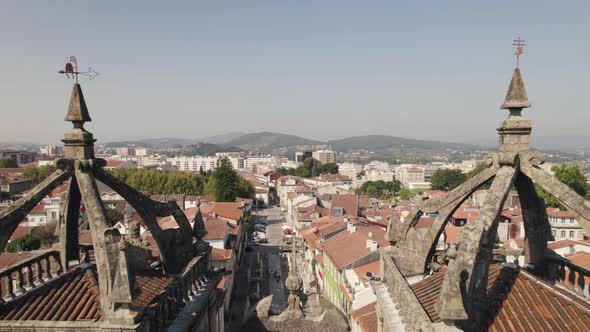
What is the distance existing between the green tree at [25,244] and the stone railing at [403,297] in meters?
47.9

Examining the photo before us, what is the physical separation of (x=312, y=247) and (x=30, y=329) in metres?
43.4

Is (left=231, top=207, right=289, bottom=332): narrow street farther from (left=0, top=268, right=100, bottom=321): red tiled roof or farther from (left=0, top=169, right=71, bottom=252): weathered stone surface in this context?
(left=0, top=169, right=71, bottom=252): weathered stone surface

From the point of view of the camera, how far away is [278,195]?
143 meters

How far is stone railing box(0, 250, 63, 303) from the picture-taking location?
8180mm

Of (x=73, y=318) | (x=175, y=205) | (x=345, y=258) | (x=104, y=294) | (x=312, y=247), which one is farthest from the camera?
(x=312, y=247)

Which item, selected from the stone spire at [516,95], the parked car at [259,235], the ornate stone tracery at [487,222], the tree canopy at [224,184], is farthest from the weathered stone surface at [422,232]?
the tree canopy at [224,184]

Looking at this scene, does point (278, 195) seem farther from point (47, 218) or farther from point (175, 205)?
point (175, 205)

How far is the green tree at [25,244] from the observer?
43.5 meters

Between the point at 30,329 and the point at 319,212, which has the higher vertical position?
the point at 30,329

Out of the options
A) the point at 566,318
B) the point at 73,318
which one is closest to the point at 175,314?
the point at 73,318

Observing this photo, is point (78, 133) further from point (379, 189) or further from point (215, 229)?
point (379, 189)

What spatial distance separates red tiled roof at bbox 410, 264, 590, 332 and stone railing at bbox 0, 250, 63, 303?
854cm

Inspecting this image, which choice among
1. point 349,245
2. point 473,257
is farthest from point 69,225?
A: point 349,245

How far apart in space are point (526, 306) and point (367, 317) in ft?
57.9
